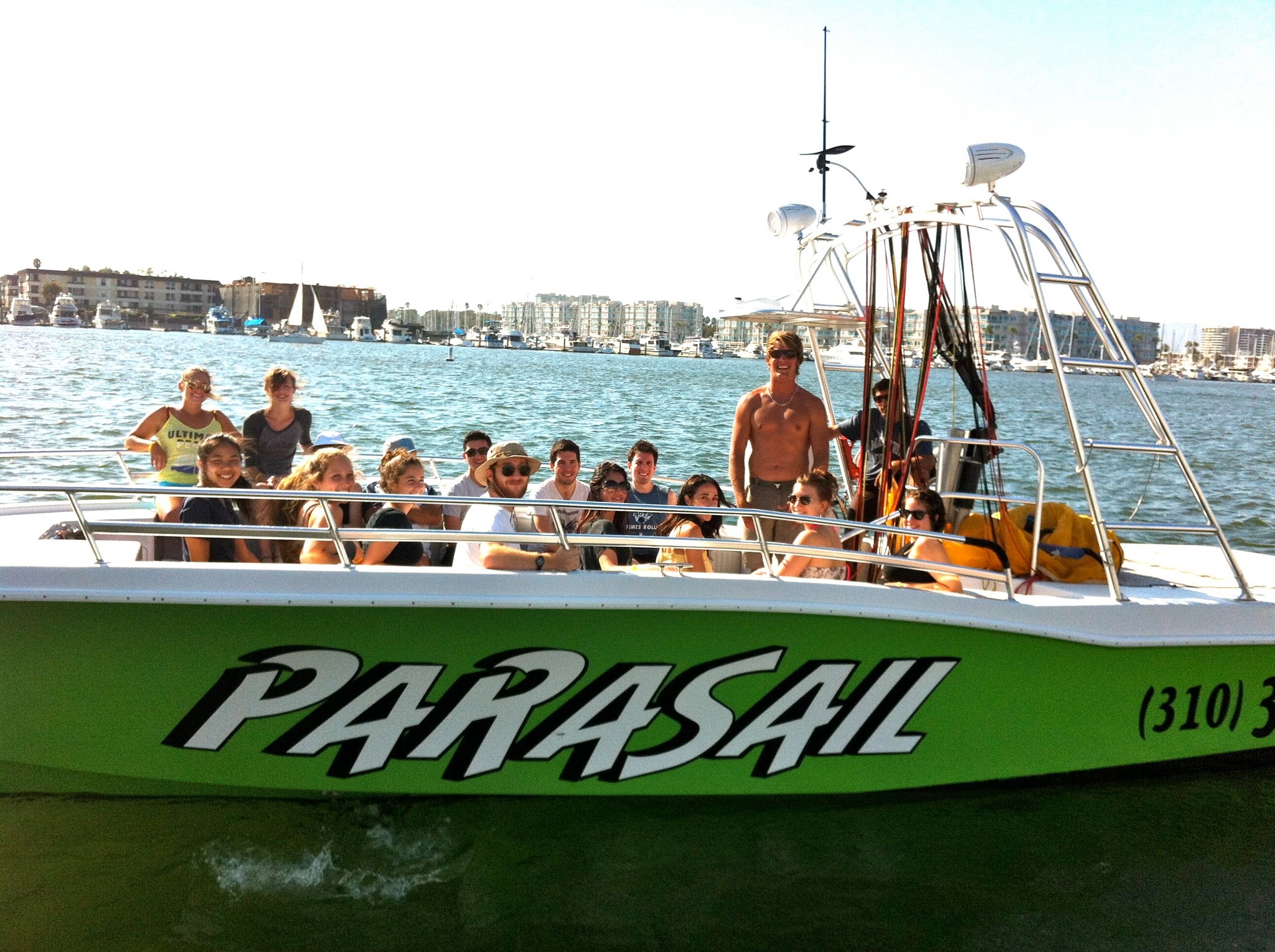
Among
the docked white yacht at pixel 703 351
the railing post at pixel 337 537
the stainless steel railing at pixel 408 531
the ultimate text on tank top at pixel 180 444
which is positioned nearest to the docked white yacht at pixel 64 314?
the docked white yacht at pixel 703 351

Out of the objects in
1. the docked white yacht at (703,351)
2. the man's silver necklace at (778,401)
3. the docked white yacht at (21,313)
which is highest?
the docked white yacht at (21,313)

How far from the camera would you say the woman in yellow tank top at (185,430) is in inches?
233

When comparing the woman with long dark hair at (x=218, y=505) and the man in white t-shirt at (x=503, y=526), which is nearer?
the man in white t-shirt at (x=503, y=526)

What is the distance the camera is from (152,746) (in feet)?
13.5

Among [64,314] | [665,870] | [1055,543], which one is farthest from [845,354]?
[64,314]

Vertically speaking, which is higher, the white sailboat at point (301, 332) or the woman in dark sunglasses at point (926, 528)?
the white sailboat at point (301, 332)

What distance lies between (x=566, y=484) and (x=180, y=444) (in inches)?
87.7

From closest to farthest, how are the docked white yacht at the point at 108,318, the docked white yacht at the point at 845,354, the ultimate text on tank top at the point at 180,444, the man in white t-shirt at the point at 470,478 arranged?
the man in white t-shirt at the point at 470,478 → the ultimate text on tank top at the point at 180,444 → the docked white yacht at the point at 845,354 → the docked white yacht at the point at 108,318

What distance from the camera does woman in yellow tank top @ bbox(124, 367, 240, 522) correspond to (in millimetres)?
5930

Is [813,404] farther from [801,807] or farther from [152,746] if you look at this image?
[152,746]

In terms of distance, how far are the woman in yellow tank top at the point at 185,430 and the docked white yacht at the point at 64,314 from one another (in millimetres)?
118082

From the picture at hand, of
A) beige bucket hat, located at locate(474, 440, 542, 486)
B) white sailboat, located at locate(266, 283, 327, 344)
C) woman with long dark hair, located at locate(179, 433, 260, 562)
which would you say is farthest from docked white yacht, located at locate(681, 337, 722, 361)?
woman with long dark hair, located at locate(179, 433, 260, 562)

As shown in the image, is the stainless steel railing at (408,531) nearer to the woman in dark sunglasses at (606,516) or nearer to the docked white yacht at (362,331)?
the woman in dark sunglasses at (606,516)

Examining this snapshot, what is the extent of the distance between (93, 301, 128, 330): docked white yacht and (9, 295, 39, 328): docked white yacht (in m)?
6.26
